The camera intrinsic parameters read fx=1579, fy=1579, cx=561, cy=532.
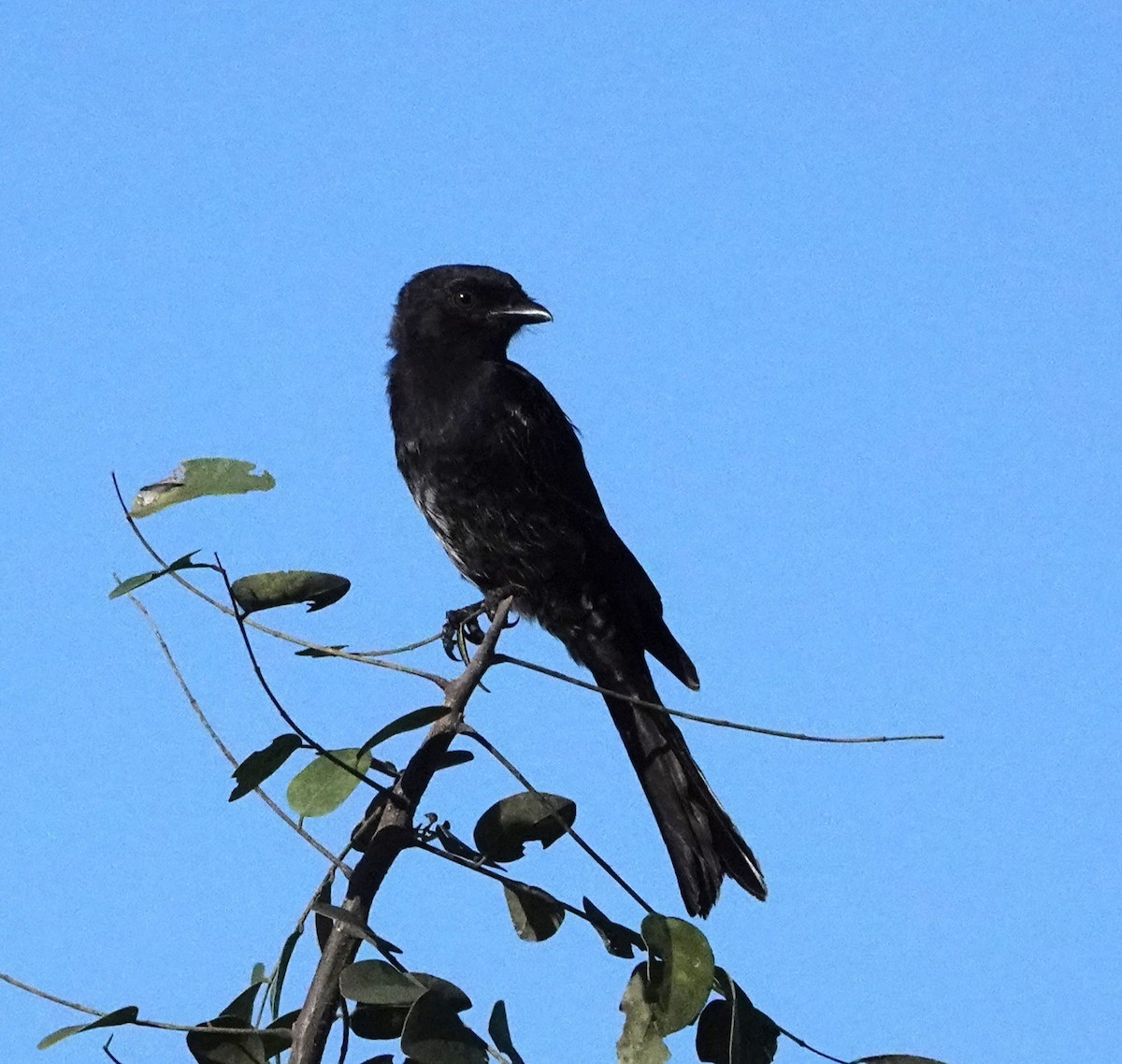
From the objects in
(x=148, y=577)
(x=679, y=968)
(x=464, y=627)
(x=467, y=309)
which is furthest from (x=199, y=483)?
(x=467, y=309)

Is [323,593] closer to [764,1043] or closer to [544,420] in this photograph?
[764,1043]

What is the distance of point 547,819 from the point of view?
2291 millimetres

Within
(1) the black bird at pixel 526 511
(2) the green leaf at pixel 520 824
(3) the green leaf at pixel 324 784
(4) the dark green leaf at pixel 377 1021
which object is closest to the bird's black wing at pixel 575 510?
(1) the black bird at pixel 526 511

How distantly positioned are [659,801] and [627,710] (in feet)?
1.28

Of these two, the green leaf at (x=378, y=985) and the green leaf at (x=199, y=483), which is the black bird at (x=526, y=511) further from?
the green leaf at (x=378, y=985)

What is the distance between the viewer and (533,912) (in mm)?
2260

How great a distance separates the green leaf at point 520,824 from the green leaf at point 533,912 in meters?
0.06

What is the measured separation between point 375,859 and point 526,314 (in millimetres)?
3311

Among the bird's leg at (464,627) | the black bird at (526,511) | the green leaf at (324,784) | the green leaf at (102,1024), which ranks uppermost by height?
the black bird at (526,511)

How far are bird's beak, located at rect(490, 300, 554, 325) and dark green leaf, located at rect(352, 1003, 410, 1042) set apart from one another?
3.36 metres

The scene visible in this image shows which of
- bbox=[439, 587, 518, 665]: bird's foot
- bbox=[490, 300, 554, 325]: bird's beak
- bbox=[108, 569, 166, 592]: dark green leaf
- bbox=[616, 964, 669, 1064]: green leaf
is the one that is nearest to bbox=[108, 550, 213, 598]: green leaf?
bbox=[108, 569, 166, 592]: dark green leaf

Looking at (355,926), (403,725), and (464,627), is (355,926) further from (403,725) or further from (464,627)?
(464,627)

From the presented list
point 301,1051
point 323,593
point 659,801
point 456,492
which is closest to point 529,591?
point 456,492

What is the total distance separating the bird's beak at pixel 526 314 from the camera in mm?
5188
